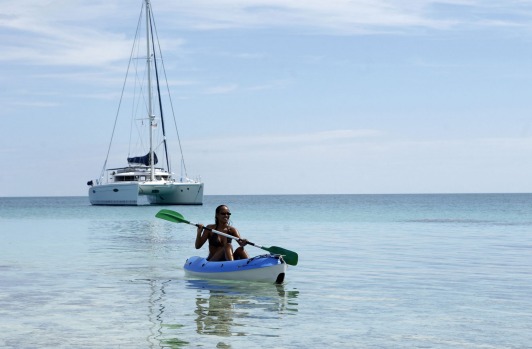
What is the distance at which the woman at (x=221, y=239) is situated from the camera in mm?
17094

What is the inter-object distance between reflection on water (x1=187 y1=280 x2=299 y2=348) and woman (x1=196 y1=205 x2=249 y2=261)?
72cm

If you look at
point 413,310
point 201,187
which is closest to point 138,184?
point 201,187

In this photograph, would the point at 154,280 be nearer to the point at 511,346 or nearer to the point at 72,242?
the point at 511,346

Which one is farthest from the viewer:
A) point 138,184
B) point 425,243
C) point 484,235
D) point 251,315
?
point 138,184

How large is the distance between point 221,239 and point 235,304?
3631 mm

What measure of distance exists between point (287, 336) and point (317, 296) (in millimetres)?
4465

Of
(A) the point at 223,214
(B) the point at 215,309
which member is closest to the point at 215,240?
(A) the point at 223,214

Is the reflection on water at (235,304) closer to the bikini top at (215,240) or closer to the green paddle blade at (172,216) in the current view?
the bikini top at (215,240)

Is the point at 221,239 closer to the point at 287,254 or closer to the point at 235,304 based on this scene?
the point at 287,254

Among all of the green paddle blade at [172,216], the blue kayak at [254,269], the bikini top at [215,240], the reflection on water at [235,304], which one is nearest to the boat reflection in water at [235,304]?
the reflection on water at [235,304]

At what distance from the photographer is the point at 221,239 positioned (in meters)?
17.7

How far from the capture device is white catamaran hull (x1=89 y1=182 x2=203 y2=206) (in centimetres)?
8019

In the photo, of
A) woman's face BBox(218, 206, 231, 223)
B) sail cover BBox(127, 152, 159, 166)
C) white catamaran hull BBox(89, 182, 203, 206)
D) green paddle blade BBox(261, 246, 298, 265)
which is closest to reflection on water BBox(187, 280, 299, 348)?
woman's face BBox(218, 206, 231, 223)

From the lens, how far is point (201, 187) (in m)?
83.6
